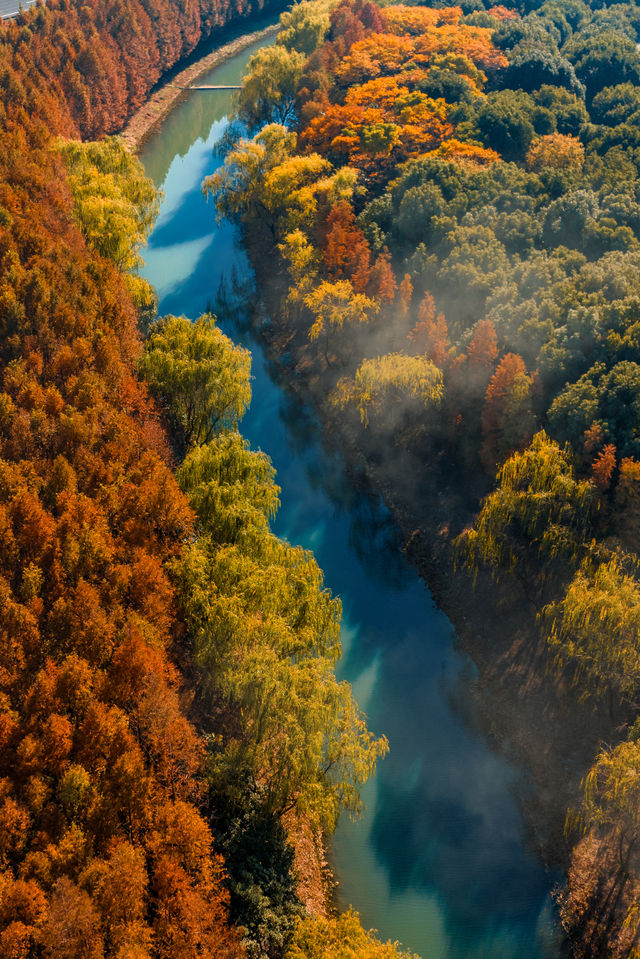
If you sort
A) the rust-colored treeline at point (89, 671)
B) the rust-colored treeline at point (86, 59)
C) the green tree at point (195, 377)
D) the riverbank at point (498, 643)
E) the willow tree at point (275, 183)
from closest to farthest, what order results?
the rust-colored treeline at point (89, 671), the riverbank at point (498, 643), the green tree at point (195, 377), the willow tree at point (275, 183), the rust-colored treeline at point (86, 59)

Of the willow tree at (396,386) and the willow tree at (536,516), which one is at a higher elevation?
the willow tree at (396,386)

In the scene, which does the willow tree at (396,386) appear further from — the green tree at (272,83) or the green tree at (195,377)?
the green tree at (272,83)

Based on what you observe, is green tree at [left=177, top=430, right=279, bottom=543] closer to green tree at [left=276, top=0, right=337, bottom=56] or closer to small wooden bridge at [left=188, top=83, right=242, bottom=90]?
green tree at [left=276, top=0, right=337, bottom=56]

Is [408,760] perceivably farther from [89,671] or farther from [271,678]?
[89,671]

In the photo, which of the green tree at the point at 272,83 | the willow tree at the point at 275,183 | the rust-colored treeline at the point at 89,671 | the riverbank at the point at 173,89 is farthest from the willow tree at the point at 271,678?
the riverbank at the point at 173,89

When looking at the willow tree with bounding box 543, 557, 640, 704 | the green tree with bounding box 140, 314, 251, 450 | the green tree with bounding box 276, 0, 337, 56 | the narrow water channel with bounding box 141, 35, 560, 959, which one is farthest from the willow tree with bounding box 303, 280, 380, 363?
the green tree with bounding box 276, 0, 337, 56

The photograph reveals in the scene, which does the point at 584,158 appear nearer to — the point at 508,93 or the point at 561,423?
the point at 508,93
